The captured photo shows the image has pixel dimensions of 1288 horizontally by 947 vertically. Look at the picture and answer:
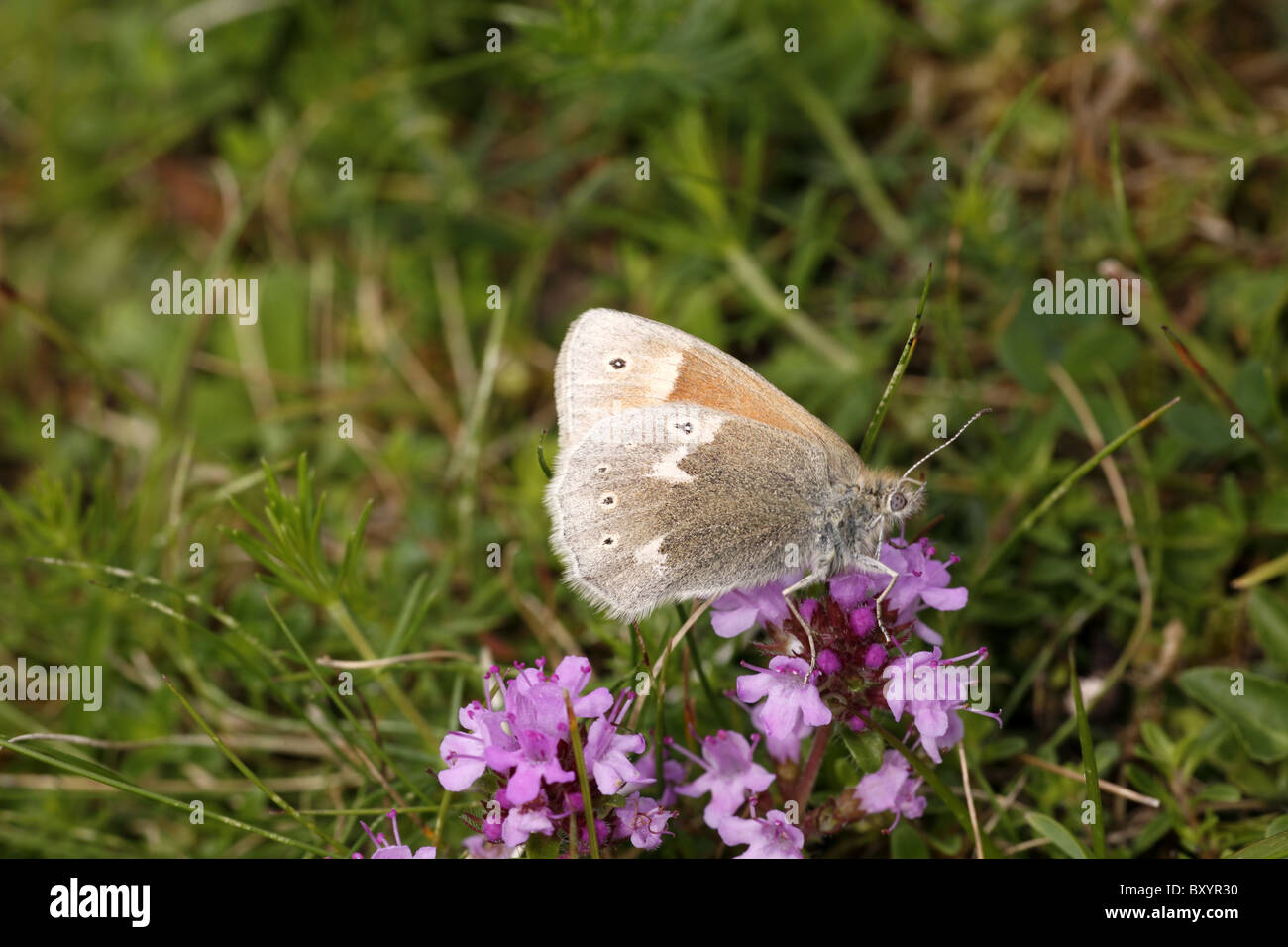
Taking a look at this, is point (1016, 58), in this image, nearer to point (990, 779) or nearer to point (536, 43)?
point (536, 43)

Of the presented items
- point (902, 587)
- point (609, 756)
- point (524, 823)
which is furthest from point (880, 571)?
point (524, 823)

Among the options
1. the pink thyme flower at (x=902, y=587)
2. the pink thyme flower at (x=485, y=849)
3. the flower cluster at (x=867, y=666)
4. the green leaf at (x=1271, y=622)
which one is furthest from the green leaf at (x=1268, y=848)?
the pink thyme flower at (x=485, y=849)

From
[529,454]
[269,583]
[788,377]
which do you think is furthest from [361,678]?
[788,377]

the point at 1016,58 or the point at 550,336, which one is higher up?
the point at 1016,58

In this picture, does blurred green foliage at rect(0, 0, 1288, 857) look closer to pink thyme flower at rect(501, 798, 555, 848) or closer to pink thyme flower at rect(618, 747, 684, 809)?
pink thyme flower at rect(618, 747, 684, 809)

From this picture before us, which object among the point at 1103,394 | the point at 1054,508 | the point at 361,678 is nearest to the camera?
the point at 361,678

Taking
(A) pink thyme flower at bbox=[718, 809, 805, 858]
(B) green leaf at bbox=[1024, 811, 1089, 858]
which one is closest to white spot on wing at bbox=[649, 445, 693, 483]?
(A) pink thyme flower at bbox=[718, 809, 805, 858]
